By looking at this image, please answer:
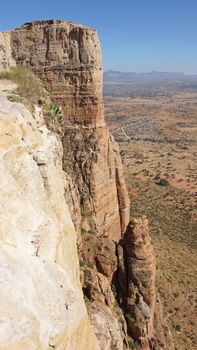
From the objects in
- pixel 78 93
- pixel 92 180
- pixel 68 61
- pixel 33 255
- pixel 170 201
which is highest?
pixel 68 61

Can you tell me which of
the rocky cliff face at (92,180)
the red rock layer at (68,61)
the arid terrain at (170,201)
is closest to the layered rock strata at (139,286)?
the rocky cliff face at (92,180)

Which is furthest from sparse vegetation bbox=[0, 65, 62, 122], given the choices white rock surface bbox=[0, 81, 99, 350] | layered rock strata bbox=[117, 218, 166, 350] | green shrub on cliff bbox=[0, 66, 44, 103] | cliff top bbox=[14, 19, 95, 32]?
layered rock strata bbox=[117, 218, 166, 350]

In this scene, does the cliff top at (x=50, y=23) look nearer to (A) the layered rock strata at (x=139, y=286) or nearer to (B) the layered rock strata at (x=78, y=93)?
(B) the layered rock strata at (x=78, y=93)

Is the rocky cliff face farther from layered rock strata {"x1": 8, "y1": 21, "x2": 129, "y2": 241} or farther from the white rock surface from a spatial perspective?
the white rock surface

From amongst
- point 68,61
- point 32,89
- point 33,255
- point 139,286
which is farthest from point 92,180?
point 33,255

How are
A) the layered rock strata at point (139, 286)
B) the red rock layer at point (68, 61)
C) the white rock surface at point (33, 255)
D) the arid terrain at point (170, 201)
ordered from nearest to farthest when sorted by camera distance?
the white rock surface at point (33, 255) → the layered rock strata at point (139, 286) → the red rock layer at point (68, 61) → the arid terrain at point (170, 201)

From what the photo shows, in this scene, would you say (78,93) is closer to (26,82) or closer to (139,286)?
(26,82)

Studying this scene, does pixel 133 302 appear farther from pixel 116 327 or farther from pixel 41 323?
pixel 41 323
